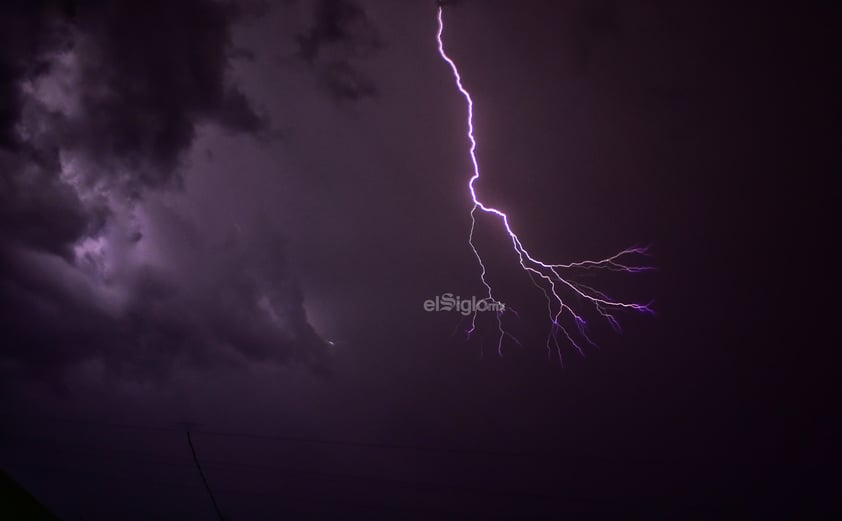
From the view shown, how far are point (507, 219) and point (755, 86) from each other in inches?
128


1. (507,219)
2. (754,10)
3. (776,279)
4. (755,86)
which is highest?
(754,10)

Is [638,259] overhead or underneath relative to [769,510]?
overhead

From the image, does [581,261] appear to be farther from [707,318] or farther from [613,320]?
[707,318]

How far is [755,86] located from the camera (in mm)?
5051

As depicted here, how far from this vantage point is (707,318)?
6395 mm

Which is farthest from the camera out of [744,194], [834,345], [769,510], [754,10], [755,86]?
[769,510]

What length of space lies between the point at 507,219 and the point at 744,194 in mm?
3074

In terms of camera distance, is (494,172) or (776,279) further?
(776,279)

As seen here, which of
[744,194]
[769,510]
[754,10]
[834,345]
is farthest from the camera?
[769,510]

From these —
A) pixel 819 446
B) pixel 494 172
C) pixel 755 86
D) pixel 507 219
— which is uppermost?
pixel 755 86

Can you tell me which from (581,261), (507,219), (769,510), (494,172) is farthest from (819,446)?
(494,172)

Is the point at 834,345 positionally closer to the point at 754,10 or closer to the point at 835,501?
the point at 835,501

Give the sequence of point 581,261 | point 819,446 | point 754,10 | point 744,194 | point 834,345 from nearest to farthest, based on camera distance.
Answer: point 754,10
point 744,194
point 581,261
point 834,345
point 819,446

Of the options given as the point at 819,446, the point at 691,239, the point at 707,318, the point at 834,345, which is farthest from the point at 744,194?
the point at 819,446
